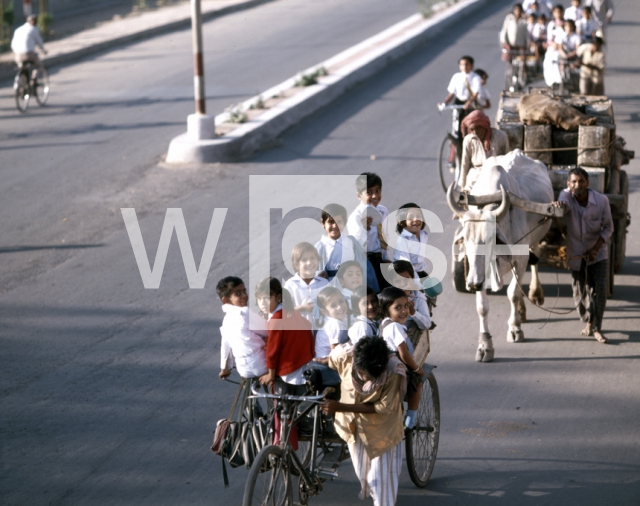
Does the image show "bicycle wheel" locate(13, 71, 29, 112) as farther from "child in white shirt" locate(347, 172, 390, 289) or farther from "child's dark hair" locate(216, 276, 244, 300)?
"child's dark hair" locate(216, 276, 244, 300)

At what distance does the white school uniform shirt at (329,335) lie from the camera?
560 cm

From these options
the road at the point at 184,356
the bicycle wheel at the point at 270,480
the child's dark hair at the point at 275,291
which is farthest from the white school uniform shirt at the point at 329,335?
the road at the point at 184,356

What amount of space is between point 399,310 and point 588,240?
3.55 metres

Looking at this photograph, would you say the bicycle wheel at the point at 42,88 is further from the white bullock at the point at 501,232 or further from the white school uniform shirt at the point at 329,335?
the white school uniform shirt at the point at 329,335

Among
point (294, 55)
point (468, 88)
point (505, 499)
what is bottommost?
point (505, 499)

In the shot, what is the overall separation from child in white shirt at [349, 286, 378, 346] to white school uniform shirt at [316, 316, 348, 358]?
88 mm

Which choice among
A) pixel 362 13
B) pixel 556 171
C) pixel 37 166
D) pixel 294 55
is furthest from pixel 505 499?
pixel 362 13

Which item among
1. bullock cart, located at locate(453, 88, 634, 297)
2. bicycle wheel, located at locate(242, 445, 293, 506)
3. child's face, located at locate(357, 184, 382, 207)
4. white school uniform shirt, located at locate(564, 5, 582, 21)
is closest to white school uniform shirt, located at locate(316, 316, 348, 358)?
bicycle wheel, located at locate(242, 445, 293, 506)

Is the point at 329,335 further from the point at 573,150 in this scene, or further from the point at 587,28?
the point at 587,28

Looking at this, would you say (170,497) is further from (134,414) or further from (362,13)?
(362,13)

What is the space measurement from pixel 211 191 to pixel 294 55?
10.8 meters

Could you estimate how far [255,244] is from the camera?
1104cm

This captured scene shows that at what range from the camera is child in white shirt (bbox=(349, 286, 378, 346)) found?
5.45 metres

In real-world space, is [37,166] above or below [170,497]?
above
